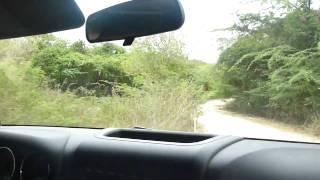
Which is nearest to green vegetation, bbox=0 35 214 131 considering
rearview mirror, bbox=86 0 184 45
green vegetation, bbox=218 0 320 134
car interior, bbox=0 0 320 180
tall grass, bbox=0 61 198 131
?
tall grass, bbox=0 61 198 131

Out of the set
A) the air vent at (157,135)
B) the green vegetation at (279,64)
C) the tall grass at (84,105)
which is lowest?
the tall grass at (84,105)

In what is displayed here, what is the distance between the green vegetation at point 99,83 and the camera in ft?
8.91

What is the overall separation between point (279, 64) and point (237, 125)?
39 centimetres

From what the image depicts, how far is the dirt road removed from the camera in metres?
2.34

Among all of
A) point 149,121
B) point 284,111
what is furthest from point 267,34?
point 149,121

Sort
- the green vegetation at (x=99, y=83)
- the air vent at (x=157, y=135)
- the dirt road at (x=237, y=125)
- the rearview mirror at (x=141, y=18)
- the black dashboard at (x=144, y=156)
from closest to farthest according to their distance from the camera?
1. the rearview mirror at (x=141, y=18)
2. the black dashboard at (x=144, y=156)
3. the air vent at (x=157, y=135)
4. the dirt road at (x=237, y=125)
5. the green vegetation at (x=99, y=83)

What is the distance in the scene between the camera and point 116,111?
2.74 m

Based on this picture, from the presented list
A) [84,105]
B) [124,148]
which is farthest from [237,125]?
[84,105]

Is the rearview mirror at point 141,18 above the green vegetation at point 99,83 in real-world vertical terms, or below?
above

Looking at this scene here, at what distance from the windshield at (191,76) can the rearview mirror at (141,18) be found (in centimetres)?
122

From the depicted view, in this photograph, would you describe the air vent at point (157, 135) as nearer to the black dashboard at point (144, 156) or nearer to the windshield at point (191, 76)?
the black dashboard at point (144, 156)

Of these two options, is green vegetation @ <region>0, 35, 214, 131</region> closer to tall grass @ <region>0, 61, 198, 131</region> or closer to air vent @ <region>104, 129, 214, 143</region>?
tall grass @ <region>0, 61, 198, 131</region>

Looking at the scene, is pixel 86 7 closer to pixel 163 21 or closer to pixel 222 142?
pixel 163 21

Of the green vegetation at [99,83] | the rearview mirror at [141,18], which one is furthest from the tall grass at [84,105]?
the rearview mirror at [141,18]
